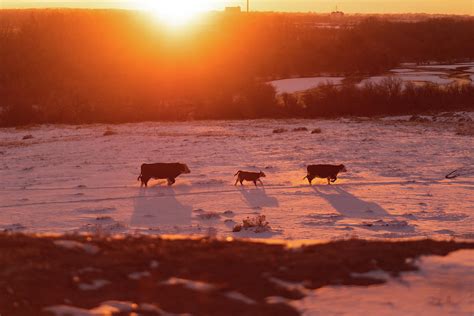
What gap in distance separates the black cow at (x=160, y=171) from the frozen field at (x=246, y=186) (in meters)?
0.37

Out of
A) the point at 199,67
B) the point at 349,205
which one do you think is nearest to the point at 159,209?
the point at 349,205

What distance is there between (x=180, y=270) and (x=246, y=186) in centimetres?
1159

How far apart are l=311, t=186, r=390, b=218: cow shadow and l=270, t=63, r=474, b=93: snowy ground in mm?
37031

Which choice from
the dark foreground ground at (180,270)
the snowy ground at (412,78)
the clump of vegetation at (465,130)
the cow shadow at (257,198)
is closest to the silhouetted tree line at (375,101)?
the snowy ground at (412,78)

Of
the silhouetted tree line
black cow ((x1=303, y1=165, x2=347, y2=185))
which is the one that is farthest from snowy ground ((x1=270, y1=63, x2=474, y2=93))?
black cow ((x1=303, y1=165, x2=347, y2=185))

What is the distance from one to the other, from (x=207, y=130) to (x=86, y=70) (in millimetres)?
37872

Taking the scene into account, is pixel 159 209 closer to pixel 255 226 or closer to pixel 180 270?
pixel 255 226

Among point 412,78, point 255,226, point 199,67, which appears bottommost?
point 255,226

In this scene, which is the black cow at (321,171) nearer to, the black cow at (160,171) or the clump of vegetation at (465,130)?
the black cow at (160,171)

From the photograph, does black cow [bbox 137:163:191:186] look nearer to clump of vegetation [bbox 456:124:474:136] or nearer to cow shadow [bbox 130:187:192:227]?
cow shadow [bbox 130:187:192:227]

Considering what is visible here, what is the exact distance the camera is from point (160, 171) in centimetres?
1858

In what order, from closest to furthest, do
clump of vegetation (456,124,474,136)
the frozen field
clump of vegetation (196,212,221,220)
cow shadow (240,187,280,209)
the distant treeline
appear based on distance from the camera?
the frozen field → clump of vegetation (196,212,221,220) → cow shadow (240,187,280,209) → clump of vegetation (456,124,474,136) → the distant treeline

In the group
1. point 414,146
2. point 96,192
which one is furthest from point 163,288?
point 414,146

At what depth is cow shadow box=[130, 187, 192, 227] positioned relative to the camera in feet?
47.8
